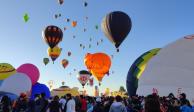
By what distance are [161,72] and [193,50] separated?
2523 millimetres

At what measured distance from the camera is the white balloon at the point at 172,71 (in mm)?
22562

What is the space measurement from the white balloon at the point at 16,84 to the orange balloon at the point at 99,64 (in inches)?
421

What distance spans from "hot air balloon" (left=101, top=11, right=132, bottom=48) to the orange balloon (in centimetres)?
955

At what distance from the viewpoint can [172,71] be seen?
914 inches

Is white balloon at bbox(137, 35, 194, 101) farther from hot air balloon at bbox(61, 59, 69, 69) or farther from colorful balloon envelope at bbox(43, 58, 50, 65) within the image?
hot air balloon at bbox(61, 59, 69, 69)

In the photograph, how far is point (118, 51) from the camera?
1134 inches

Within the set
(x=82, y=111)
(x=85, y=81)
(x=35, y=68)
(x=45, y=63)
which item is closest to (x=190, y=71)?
(x=82, y=111)

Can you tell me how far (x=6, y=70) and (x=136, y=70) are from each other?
1085cm

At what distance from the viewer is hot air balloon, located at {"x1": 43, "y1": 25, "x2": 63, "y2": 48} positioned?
115 feet

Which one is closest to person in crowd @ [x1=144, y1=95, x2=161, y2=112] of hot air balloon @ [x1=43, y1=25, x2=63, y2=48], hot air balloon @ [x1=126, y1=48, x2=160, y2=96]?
hot air balloon @ [x1=126, y1=48, x2=160, y2=96]

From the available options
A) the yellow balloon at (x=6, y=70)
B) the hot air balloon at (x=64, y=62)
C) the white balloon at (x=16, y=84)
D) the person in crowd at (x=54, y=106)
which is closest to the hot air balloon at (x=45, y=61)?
the hot air balloon at (x=64, y=62)

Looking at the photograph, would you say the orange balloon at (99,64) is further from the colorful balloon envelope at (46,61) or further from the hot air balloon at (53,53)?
the colorful balloon envelope at (46,61)

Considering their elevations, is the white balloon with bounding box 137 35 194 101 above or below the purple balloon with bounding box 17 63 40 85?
below

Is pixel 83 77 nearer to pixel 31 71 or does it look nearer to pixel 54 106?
pixel 31 71
